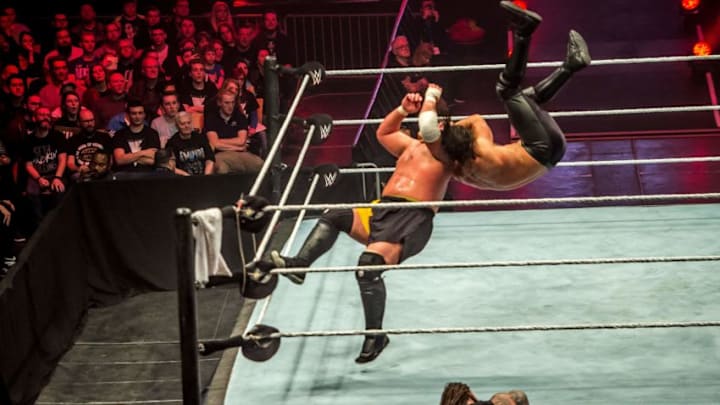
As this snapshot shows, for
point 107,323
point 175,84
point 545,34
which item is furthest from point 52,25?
point 545,34

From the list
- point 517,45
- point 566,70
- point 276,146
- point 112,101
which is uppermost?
point 517,45

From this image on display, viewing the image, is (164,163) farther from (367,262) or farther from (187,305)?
(187,305)

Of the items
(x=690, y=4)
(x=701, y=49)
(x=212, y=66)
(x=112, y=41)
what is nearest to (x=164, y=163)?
(x=212, y=66)

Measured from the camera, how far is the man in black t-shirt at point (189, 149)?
613 cm

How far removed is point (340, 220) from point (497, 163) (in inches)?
27.1

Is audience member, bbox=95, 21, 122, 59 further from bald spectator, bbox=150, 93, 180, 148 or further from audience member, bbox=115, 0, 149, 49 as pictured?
bald spectator, bbox=150, 93, 180, 148

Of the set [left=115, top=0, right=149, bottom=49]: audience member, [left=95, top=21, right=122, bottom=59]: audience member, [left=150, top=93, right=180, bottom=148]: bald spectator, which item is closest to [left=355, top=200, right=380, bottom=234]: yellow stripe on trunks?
[left=150, top=93, right=180, bottom=148]: bald spectator

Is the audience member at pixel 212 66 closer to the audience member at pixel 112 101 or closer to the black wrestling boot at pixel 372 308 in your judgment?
the audience member at pixel 112 101

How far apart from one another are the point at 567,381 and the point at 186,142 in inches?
137

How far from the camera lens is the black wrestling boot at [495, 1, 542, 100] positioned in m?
3.16

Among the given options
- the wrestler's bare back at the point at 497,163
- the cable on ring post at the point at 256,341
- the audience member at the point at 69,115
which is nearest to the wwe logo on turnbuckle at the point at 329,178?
the wrestler's bare back at the point at 497,163

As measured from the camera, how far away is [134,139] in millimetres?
6227

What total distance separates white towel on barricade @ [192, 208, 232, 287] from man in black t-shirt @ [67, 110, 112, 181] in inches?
141

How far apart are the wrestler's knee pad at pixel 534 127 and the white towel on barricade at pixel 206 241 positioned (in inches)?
45.5
